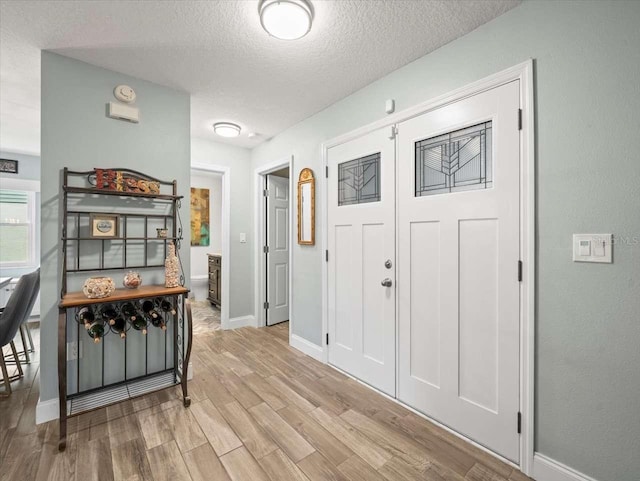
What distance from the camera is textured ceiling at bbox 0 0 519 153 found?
1647 millimetres

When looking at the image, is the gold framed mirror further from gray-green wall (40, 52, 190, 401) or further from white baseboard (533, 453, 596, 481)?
white baseboard (533, 453, 596, 481)

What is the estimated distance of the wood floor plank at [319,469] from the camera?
1527 millimetres

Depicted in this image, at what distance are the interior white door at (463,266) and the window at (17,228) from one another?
5.32 metres

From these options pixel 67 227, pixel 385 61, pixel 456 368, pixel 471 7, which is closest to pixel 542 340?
pixel 456 368

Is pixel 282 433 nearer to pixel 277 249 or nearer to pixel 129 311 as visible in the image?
pixel 129 311

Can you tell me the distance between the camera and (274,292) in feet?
13.6

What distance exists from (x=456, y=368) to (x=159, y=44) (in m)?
2.84

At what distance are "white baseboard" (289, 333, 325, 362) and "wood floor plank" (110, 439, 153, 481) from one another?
1582mm

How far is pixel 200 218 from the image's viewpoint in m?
6.72

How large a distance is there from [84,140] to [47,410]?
6.13ft

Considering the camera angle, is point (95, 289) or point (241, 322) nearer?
point (95, 289)

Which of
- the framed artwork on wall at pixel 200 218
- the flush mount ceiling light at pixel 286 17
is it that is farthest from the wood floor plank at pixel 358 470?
the framed artwork on wall at pixel 200 218

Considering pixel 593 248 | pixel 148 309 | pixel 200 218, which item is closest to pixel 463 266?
pixel 593 248

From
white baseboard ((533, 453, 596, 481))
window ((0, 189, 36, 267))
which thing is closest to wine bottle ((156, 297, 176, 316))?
white baseboard ((533, 453, 596, 481))
